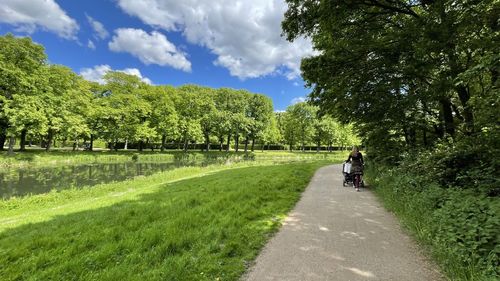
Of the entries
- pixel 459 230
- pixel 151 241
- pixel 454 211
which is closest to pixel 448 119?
pixel 454 211

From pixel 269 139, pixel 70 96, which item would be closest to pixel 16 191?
pixel 70 96

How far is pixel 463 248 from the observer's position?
151 inches

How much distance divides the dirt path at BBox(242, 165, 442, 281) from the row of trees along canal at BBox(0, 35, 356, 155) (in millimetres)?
10460

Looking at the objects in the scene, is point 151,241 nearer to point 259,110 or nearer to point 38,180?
point 38,180

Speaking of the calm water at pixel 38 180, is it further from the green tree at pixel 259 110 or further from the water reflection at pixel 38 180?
the green tree at pixel 259 110

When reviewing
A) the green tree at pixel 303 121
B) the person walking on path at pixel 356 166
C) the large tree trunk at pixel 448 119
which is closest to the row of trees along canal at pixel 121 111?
the green tree at pixel 303 121

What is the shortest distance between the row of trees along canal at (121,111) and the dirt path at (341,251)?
34.3ft

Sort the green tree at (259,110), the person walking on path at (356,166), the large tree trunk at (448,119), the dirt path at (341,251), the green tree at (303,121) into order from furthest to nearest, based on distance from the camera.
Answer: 1. the green tree at (303,121)
2. the green tree at (259,110)
3. the person walking on path at (356,166)
4. the large tree trunk at (448,119)
5. the dirt path at (341,251)

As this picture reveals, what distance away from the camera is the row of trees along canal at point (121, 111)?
29344mm

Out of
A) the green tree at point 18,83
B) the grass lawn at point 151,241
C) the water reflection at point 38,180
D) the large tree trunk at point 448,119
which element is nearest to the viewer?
the grass lawn at point 151,241

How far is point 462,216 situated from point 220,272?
3.78 meters

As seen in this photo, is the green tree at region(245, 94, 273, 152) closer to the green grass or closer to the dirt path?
the dirt path

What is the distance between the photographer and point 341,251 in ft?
16.3

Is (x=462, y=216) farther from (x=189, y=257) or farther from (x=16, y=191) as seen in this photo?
(x=16, y=191)
